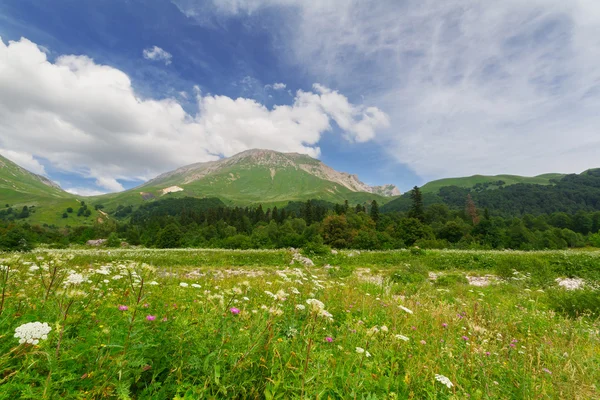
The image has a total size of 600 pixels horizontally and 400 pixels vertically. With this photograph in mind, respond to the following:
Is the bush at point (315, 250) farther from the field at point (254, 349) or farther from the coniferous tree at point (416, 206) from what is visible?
→ the coniferous tree at point (416, 206)

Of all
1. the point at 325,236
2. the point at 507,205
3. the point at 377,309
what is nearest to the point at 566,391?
the point at 377,309

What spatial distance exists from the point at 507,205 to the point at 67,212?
347 meters

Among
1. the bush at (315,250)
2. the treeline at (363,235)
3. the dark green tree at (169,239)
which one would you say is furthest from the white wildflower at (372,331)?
the dark green tree at (169,239)

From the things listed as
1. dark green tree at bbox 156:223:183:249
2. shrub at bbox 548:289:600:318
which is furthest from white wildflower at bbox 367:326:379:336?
dark green tree at bbox 156:223:183:249

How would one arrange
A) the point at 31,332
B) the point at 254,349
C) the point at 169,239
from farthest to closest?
the point at 169,239
the point at 254,349
the point at 31,332

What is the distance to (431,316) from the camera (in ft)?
18.8

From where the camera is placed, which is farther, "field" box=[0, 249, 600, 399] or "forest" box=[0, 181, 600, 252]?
"forest" box=[0, 181, 600, 252]

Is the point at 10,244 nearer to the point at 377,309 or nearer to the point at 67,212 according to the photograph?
the point at 377,309

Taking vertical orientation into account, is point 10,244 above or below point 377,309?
below

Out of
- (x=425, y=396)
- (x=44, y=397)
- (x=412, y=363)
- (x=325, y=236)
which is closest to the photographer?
(x=44, y=397)

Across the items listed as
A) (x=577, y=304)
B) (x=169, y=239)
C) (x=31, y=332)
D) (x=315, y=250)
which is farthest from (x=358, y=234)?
(x=31, y=332)

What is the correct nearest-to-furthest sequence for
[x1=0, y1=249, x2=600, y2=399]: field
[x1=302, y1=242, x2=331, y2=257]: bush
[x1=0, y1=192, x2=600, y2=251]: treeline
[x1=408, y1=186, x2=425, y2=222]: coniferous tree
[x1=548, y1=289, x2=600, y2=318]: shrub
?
[x1=0, y1=249, x2=600, y2=399]: field → [x1=548, y1=289, x2=600, y2=318]: shrub → [x1=302, y1=242, x2=331, y2=257]: bush → [x1=0, y1=192, x2=600, y2=251]: treeline → [x1=408, y1=186, x2=425, y2=222]: coniferous tree

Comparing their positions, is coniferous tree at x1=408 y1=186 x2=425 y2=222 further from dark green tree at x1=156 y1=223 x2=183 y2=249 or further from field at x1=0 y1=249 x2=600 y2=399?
field at x1=0 y1=249 x2=600 y2=399

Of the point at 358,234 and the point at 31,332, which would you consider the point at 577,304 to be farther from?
the point at 358,234
